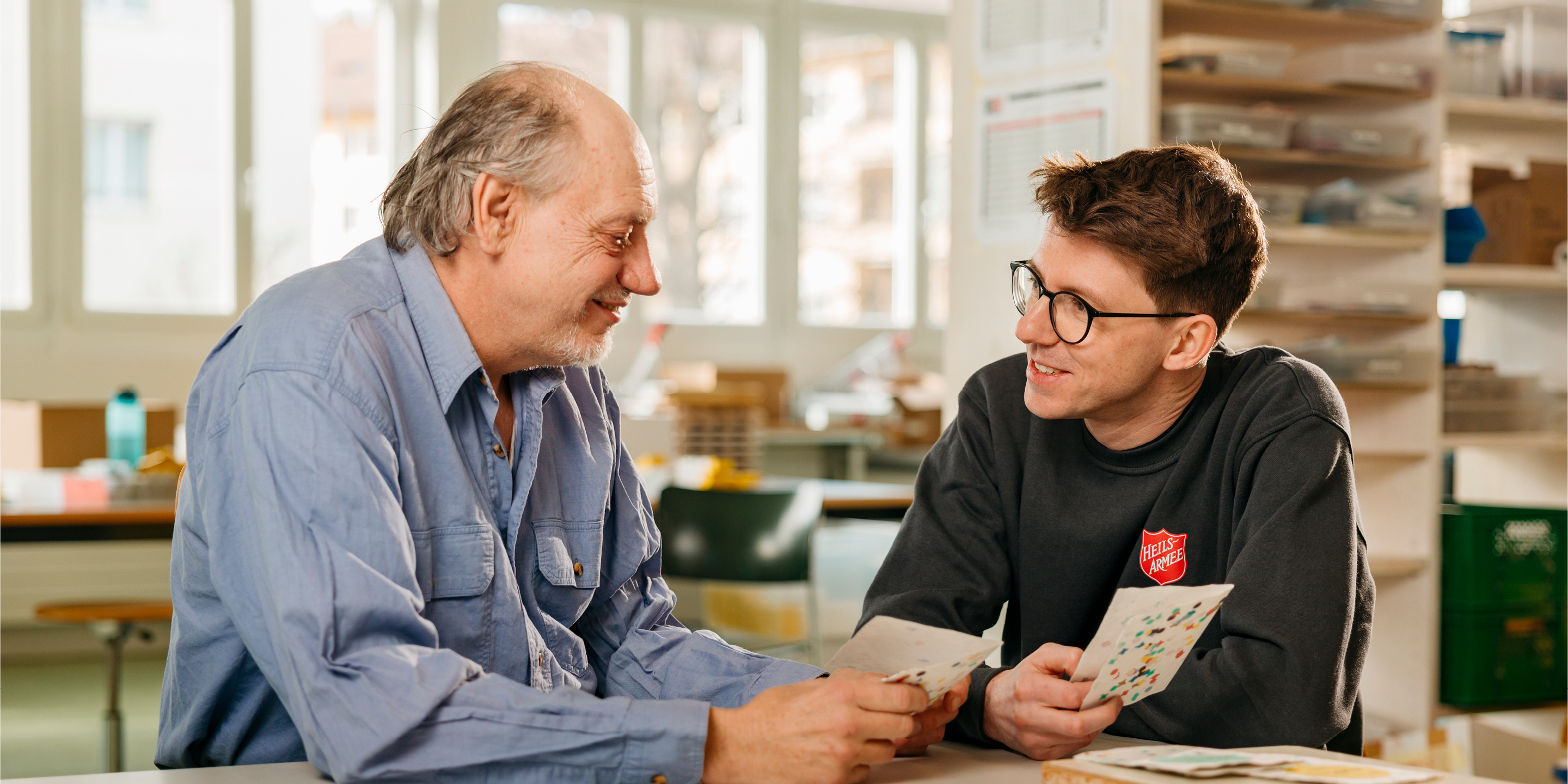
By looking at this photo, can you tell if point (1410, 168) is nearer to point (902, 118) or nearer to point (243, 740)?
point (243, 740)

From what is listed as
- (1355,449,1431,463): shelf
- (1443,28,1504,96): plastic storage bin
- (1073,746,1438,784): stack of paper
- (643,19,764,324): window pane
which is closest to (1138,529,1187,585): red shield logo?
(1073,746,1438,784): stack of paper

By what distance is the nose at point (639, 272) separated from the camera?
134 centimetres

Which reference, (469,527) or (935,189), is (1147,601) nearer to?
(469,527)

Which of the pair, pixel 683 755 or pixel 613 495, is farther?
pixel 613 495

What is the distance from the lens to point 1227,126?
118 inches

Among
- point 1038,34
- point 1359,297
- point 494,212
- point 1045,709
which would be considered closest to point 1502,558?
point 1359,297

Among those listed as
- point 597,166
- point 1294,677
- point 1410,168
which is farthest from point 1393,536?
point 597,166

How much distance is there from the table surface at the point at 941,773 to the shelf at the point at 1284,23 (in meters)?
2.19

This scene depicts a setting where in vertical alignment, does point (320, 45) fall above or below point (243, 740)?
above

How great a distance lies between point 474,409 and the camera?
1.30 metres

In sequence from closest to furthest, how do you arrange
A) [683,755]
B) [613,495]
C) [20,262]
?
[683,755] < [613,495] < [20,262]

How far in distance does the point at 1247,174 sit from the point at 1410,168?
40 cm

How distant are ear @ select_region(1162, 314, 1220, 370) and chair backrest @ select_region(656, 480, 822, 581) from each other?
1965 millimetres

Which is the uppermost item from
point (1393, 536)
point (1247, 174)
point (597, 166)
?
point (1247, 174)
